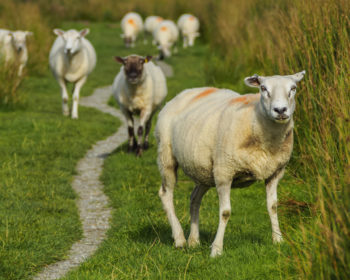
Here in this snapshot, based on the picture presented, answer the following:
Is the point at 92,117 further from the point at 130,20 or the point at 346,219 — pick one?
the point at 130,20

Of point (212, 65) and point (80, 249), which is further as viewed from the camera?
point (212, 65)

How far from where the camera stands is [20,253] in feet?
17.3

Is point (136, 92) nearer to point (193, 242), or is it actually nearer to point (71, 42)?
point (71, 42)

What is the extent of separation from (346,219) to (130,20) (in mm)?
25275

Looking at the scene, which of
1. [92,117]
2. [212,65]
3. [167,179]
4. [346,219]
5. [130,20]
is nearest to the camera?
[346,219]

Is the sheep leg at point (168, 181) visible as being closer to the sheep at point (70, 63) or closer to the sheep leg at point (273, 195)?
the sheep leg at point (273, 195)

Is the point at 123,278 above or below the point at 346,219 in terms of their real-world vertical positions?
below

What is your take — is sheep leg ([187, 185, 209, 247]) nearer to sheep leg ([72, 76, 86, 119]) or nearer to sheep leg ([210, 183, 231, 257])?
sheep leg ([210, 183, 231, 257])

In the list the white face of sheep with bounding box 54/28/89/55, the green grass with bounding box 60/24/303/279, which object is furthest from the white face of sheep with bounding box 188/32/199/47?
the green grass with bounding box 60/24/303/279

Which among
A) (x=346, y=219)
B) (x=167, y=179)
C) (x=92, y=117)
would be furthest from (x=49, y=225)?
(x=92, y=117)

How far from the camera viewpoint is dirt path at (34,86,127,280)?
17.6 ft

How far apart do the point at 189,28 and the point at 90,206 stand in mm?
21084

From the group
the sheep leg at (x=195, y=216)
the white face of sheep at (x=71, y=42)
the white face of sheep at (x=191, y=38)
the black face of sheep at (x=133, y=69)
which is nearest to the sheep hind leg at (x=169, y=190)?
the sheep leg at (x=195, y=216)

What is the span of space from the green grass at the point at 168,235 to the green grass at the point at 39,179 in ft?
1.67
